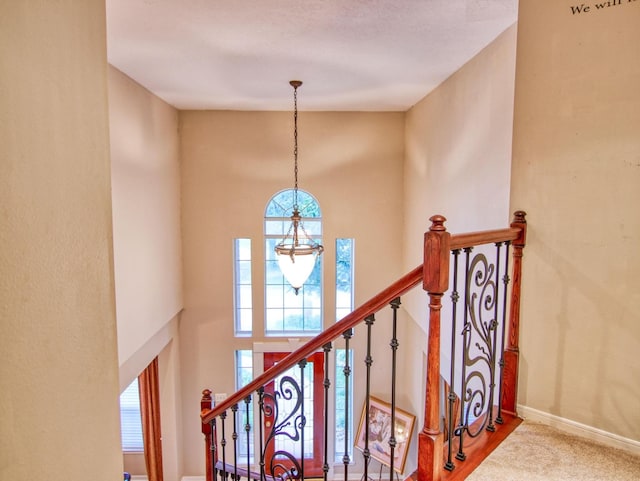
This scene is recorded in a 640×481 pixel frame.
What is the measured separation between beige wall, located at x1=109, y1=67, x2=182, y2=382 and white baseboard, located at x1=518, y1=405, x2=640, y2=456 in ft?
10.3

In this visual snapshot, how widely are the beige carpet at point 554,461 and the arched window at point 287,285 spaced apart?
3.85 metres

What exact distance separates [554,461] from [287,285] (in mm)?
4200

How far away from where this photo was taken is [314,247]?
3.82m

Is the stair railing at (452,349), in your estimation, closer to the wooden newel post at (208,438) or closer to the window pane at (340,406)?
the wooden newel post at (208,438)

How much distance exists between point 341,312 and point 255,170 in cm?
218

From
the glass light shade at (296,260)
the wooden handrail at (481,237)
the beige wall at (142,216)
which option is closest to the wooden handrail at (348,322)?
the wooden handrail at (481,237)

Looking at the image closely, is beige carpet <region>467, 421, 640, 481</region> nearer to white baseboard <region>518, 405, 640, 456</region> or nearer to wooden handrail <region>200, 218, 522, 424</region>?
white baseboard <region>518, 405, 640, 456</region>

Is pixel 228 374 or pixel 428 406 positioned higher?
pixel 428 406

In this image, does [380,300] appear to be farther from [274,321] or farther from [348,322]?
[274,321]

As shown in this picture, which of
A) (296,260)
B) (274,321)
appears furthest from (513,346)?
(274,321)

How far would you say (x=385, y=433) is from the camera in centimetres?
548

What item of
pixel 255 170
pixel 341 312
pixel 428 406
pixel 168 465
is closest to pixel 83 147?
pixel 428 406

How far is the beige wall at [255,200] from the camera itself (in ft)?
18.1

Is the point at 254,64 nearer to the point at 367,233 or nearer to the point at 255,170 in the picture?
the point at 255,170
